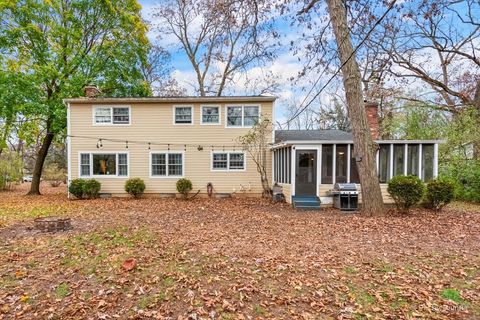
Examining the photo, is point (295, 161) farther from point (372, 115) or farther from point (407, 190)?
point (372, 115)

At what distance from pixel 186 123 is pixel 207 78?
29.7ft

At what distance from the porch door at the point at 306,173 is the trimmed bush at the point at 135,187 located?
294 inches

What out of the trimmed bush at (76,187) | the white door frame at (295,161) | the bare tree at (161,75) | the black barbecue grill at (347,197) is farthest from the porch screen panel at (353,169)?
the bare tree at (161,75)

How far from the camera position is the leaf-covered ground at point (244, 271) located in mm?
3807

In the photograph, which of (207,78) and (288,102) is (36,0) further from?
(288,102)

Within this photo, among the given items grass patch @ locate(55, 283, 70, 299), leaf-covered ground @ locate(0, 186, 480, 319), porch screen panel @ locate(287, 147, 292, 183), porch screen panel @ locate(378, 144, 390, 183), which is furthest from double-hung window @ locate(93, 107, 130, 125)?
grass patch @ locate(55, 283, 70, 299)

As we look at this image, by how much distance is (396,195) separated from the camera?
33.2ft

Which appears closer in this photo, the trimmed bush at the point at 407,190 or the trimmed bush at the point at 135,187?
the trimmed bush at the point at 407,190

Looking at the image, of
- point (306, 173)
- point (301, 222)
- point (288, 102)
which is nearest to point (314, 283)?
point (301, 222)

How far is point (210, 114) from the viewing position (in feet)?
50.5

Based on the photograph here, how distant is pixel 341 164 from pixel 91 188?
11.5 m

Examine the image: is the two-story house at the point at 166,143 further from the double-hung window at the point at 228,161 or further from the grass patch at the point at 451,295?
the grass patch at the point at 451,295

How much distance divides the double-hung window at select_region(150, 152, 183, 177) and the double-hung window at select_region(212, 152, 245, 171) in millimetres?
1760

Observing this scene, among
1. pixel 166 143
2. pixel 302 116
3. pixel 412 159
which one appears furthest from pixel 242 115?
pixel 302 116
